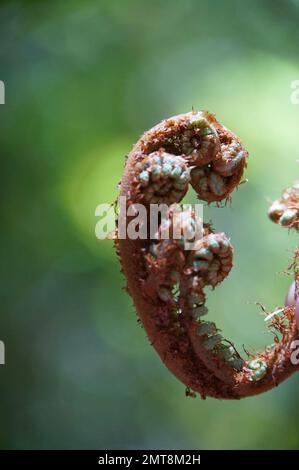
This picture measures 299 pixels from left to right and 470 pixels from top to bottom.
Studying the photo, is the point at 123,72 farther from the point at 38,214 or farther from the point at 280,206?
the point at 280,206

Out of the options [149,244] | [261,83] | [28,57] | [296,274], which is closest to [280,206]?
[296,274]
